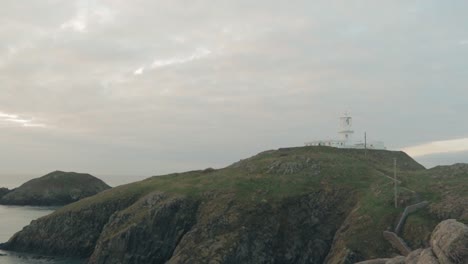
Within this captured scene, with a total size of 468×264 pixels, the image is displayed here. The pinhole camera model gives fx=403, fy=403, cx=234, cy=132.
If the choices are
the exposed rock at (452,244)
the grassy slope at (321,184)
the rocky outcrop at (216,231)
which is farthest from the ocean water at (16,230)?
the exposed rock at (452,244)

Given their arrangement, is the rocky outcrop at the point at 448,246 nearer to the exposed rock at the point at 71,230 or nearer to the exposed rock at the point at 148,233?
the exposed rock at the point at 148,233

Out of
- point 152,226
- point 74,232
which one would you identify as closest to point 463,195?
point 152,226

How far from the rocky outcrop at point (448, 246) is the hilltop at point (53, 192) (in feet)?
585

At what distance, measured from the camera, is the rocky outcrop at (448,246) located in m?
31.1

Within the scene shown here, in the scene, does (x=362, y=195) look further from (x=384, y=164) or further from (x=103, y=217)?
(x=103, y=217)

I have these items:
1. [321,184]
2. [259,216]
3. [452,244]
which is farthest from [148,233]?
[452,244]

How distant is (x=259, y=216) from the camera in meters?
71.5

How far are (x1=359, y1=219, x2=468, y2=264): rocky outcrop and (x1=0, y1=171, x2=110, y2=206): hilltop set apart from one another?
178382 mm

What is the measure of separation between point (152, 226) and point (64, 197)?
128756 millimetres

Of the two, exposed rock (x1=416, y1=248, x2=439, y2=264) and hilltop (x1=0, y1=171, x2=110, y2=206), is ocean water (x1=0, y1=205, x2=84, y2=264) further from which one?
exposed rock (x1=416, y1=248, x2=439, y2=264)

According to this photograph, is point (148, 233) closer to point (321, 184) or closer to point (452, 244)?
point (321, 184)

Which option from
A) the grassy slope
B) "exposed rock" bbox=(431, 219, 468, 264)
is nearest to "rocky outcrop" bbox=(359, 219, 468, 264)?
"exposed rock" bbox=(431, 219, 468, 264)

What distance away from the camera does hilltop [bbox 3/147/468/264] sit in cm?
6419

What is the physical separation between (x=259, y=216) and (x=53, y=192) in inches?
5809
